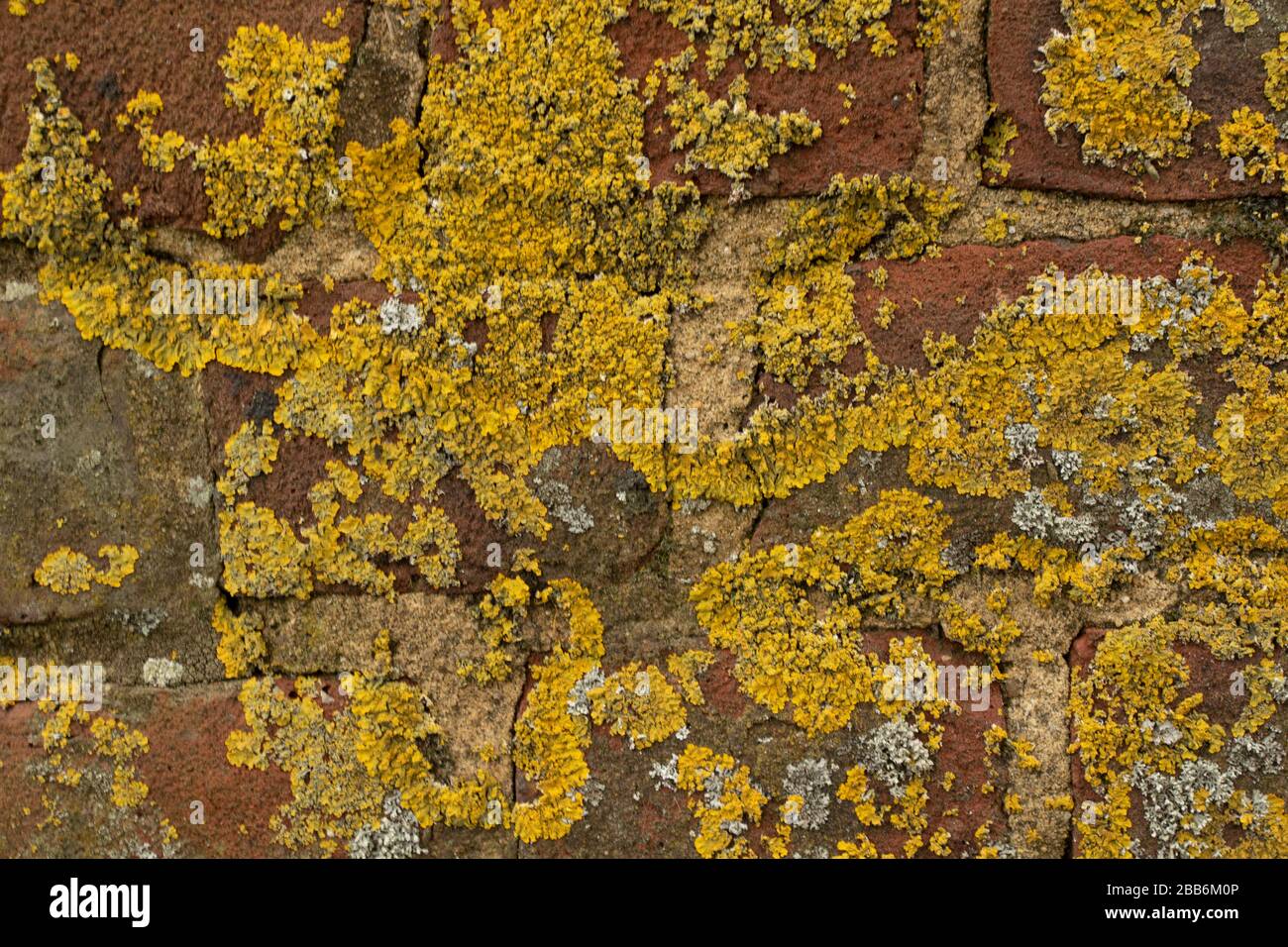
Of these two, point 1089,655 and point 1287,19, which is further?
point 1089,655

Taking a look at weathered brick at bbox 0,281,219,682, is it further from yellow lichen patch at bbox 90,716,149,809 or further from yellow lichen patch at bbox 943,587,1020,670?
yellow lichen patch at bbox 943,587,1020,670

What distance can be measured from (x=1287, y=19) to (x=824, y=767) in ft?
3.58

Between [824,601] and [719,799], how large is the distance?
31 centimetres

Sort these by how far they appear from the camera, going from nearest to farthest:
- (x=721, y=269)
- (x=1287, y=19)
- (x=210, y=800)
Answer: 1. (x=1287, y=19)
2. (x=721, y=269)
3. (x=210, y=800)

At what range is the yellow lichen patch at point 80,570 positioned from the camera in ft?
4.38

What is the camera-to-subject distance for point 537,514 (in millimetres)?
1298

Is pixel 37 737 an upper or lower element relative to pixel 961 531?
lower

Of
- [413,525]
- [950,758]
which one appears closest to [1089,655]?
[950,758]

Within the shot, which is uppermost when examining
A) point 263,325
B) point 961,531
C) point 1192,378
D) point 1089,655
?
point 263,325

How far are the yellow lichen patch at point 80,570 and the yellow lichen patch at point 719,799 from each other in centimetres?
82

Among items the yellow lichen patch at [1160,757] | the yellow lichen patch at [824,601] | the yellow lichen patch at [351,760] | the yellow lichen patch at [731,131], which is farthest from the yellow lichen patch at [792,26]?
the yellow lichen patch at [351,760]

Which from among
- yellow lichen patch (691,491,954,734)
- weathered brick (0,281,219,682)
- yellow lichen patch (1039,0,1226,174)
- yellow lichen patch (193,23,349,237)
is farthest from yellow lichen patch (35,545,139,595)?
yellow lichen patch (1039,0,1226,174)

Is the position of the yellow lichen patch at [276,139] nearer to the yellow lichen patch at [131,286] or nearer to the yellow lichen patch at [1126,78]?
the yellow lichen patch at [131,286]

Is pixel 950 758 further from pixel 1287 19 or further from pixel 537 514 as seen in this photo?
pixel 1287 19
